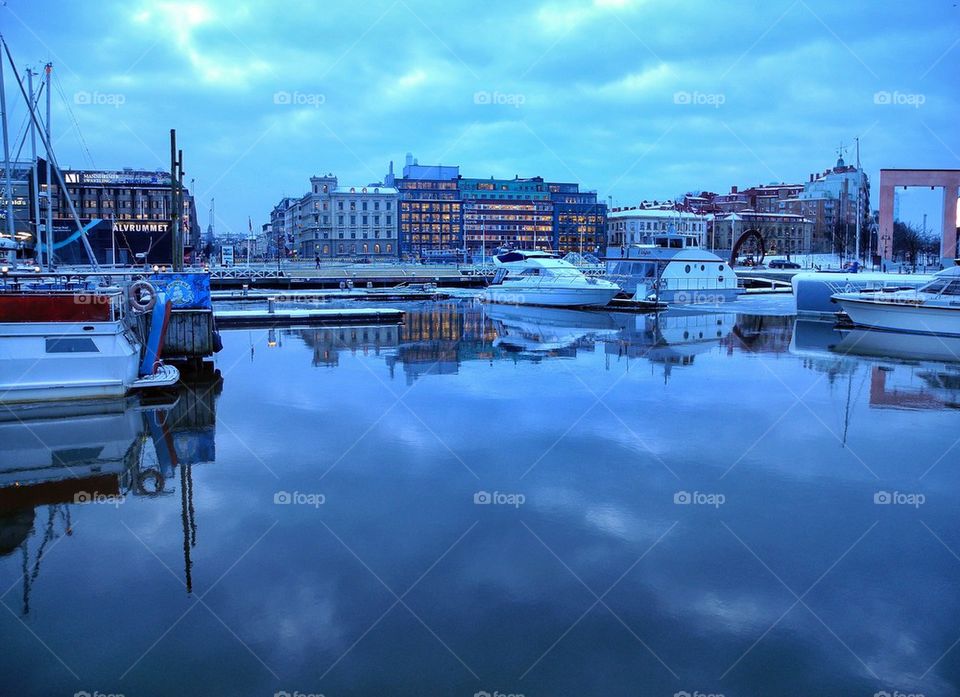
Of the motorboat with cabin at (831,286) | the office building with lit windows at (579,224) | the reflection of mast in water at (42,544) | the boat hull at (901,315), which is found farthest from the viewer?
the office building with lit windows at (579,224)

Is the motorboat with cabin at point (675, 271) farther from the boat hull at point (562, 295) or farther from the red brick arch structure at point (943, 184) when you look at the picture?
the red brick arch structure at point (943, 184)

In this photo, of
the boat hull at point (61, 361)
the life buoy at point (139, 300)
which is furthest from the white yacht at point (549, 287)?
the boat hull at point (61, 361)

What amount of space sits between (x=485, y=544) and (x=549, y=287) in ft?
137

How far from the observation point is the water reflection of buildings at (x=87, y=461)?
31.0 feet

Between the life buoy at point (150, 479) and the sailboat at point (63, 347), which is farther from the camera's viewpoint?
the sailboat at point (63, 347)

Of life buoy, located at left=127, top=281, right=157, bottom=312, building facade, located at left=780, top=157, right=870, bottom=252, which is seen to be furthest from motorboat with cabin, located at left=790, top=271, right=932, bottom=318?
building facade, located at left=780, top=157, right=870, bottom=252

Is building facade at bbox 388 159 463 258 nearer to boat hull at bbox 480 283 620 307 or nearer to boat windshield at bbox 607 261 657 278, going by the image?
boat windshield at bbox 607 261 657 278

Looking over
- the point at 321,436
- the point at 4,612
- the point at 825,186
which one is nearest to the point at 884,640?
the point at 4,612

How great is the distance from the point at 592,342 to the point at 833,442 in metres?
15.5

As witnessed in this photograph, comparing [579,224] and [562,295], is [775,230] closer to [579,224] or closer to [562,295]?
[579,224]

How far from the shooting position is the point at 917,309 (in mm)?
30656

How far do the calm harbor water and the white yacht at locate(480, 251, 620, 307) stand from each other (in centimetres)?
3021

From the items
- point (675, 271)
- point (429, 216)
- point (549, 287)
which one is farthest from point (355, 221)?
point (549, 287)

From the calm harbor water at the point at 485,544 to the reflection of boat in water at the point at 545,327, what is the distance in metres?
10.6
